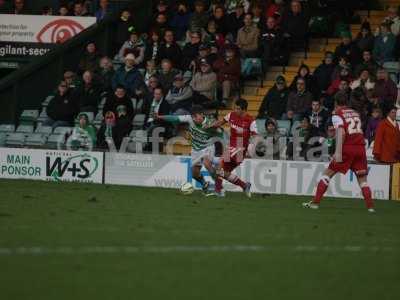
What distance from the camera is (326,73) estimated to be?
26641 mm

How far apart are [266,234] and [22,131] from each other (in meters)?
15.3

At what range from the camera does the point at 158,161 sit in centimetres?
2592

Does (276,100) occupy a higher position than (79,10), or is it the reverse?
(79,10)

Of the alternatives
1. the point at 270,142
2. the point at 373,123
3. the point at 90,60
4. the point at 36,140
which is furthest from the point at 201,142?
the point at 90,60

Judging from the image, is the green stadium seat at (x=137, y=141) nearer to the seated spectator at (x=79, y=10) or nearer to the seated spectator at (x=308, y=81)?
the seated spectator at (x=308, y=81)

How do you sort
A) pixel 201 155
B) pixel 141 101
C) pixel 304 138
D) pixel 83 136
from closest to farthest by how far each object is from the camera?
pixel 201 155 < pixel 304 138 < pixel 83 136 < pixel 141 101

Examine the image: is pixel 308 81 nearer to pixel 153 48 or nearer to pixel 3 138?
pixel 153 48

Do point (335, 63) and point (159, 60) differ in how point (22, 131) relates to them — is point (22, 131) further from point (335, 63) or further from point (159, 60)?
point (335, 63)

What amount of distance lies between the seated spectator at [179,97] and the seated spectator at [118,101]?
3.11 feet

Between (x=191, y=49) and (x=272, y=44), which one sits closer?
(x=272, y=44)

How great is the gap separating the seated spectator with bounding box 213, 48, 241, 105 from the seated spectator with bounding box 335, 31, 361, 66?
8.12ft

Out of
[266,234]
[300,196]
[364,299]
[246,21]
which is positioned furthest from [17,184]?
[364,299]

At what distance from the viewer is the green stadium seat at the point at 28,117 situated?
29.4 m

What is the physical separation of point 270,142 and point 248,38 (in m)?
3.91
